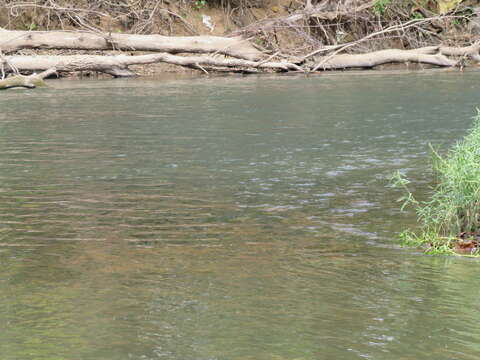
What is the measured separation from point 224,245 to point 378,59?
2024 centimetres

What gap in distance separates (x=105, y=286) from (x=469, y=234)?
122 inches

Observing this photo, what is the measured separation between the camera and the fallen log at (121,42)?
23.2 m

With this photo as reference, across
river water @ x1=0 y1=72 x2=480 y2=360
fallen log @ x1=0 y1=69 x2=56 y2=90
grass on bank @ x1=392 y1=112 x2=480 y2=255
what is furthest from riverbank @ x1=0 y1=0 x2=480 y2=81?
grass on bank @ x1=392 y1=112 x2=480 y2=255

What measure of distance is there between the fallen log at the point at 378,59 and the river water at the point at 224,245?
11067mm

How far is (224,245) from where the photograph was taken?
269 inches

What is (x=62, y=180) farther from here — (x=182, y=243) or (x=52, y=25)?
(x=52, y=25)

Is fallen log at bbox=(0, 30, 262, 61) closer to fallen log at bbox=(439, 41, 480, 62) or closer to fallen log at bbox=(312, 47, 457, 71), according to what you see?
fallen log at bbox=(312, 47, 457, 71)

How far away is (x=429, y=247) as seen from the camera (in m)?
6.83

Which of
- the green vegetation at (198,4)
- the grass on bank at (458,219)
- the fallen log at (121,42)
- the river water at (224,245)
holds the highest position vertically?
the green vegetation at (198,4)

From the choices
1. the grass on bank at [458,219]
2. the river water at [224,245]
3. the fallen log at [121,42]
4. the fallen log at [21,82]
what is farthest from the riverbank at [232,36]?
the grass on bank at [458,219]

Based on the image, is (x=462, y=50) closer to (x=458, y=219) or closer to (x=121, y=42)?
(x=121, y=42)

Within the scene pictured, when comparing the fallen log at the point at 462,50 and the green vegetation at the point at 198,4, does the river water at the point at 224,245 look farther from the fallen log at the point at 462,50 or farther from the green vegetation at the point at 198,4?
the green vegetation at the point at 198,4

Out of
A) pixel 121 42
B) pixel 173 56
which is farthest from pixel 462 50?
pixel 121 42

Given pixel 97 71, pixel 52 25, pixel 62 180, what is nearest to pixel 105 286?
pixel 62 180
